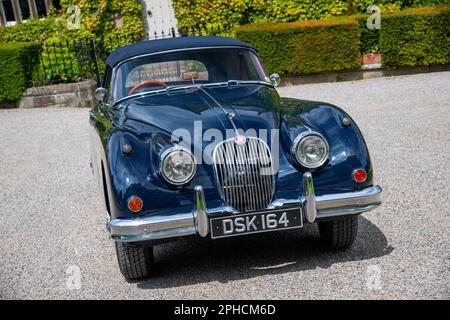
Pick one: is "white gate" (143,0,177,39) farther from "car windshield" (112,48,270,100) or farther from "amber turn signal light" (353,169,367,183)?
"amber turn signal light" (353,169,367,183)

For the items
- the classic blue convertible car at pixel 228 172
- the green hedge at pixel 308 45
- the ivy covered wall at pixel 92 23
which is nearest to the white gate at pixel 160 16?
the ivy covered wall at pixel 92 23

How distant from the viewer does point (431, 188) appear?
22.9 feet

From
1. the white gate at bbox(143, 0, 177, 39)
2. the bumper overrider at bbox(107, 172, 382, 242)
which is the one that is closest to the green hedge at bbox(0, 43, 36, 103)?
the white gate at bbox(143, 0, 177, 39)

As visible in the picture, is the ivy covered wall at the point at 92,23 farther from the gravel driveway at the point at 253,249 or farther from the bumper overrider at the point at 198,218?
the bumper overrider at the point at 198,218

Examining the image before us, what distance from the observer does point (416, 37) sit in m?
15.5

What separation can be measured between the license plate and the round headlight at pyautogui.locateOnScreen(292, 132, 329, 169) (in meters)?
0.36

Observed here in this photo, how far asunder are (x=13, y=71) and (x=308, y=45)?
641 cm

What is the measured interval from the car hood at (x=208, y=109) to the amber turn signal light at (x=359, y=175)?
26.2 inches

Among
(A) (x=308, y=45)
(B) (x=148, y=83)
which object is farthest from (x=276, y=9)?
(B) (x=148, y=83)

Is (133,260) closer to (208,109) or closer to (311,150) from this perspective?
(208,109)

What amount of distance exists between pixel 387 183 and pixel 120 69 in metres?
2.99

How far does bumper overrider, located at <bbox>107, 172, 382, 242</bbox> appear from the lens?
4688mm

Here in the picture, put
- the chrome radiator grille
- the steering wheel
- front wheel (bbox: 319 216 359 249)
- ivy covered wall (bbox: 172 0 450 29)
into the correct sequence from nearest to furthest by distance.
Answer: the chrome radiator grille → front wheel (bbox: 319 216 359 249) → the steering wheel → ivy covered wall (bbox: 172 0 450 29)

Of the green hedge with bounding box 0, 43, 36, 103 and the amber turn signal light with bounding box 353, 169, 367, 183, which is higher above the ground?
the amber turn signal light with bounding box 353, 169, 367, 183
